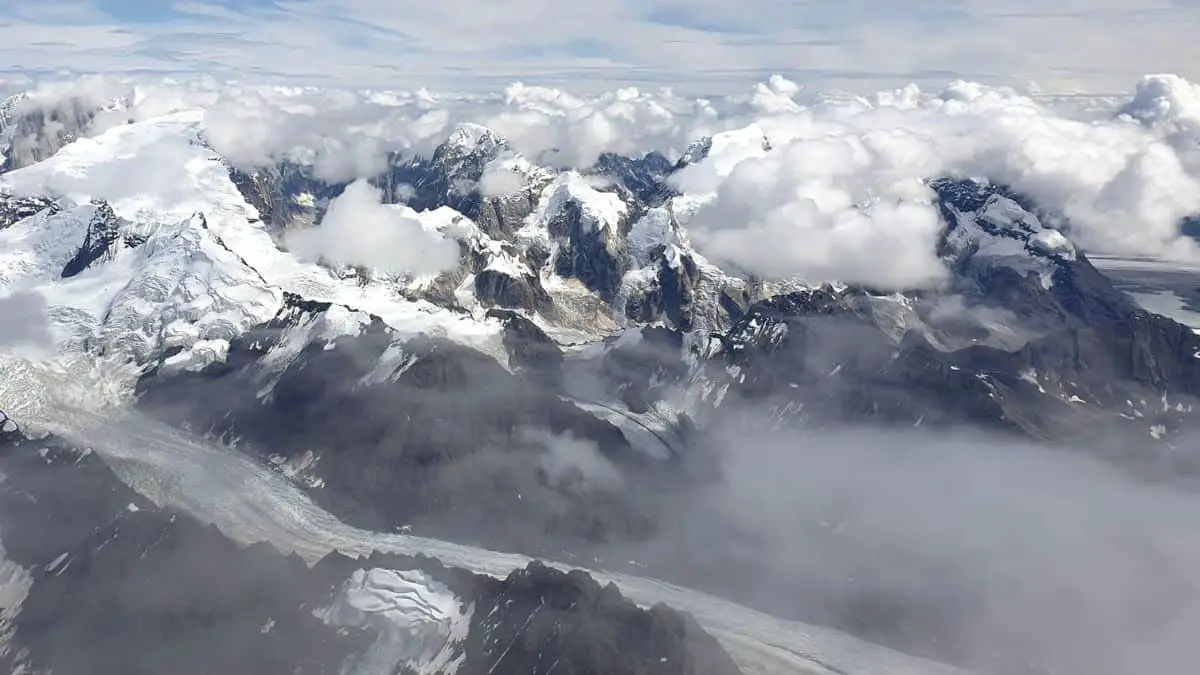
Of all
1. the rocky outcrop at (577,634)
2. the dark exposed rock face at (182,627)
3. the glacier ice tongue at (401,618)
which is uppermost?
the rocky outcrop at (577,634)

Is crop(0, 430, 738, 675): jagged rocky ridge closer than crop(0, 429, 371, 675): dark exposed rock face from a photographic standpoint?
Yes

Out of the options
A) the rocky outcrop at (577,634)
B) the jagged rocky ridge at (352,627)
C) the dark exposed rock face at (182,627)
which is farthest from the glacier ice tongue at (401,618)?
the rocky outcrop at (577,634)

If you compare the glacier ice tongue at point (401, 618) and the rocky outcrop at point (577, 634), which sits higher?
the rocky outcrop at point (577, 634)

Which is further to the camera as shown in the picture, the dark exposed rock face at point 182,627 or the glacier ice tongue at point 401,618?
the dark exposed rock face at point 182,627

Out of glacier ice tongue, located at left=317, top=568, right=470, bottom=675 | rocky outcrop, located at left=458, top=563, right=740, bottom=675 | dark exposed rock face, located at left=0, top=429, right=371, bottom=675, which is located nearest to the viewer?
rocky outcrop, located at left=458, top=563, right=740, bottom=675

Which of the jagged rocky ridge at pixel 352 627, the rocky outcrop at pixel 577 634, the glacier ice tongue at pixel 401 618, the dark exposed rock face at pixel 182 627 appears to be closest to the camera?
the rocky outcrop at pixel 577 634

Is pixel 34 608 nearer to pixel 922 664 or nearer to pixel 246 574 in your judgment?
pixel 246 574

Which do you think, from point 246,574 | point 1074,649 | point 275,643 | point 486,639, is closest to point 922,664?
point 1074,649

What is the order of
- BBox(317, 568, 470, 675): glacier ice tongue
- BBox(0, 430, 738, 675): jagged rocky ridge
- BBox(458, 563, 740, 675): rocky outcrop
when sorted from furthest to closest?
BBox(317, 568, 470, 675): glacier ice tongue
BBox(0, 430, 738, 675): jagged rocky ridge
BBox(458, 563, 740, 675): rocky outcrop

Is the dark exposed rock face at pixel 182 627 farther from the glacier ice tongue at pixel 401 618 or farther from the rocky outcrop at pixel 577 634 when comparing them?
the rocky outcrop at pixel 577 634

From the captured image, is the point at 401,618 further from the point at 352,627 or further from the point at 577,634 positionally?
the point at 577,634

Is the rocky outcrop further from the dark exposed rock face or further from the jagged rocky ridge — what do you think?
the dark exposed rock face

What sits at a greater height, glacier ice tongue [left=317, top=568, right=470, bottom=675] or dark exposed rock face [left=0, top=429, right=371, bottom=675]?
glacier ice tongue [left=317, top=568, right=470, bottom=675]

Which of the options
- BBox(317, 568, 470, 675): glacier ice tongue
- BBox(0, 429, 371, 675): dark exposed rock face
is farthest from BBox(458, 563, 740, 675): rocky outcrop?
BBox(0, 429, 371, 675): dark exposed rock face
